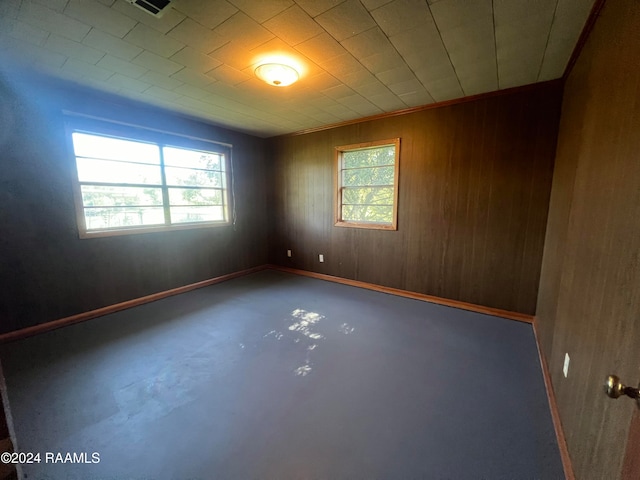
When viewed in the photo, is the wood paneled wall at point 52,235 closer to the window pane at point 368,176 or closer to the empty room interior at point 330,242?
the empty room interior at point 330,242

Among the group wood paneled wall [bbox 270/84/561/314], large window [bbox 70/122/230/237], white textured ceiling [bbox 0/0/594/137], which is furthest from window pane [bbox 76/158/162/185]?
wood paneled wall [bbox 270/84/561/314]

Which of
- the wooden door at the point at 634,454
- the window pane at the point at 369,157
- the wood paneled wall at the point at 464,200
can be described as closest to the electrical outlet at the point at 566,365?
the wooden door at the point at 634,454

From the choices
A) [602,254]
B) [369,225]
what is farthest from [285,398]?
[369,225]

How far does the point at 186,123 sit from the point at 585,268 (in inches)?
178

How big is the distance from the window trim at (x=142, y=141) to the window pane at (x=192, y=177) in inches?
3.9

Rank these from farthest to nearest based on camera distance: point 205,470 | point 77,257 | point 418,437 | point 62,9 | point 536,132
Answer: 1. point 77,257
2. point 536,132
3. point 62,9
4. point 418,437
5. point 205,470

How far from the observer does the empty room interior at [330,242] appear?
4.43ft

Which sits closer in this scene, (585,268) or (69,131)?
(585,268)

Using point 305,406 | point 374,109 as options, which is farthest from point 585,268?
point 374,109

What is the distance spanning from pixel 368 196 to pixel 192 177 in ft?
8.85

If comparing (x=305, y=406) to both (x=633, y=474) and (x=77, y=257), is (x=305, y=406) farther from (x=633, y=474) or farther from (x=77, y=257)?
(x=77, y=257)

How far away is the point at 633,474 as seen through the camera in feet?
2.18

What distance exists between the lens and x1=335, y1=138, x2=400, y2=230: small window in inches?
148

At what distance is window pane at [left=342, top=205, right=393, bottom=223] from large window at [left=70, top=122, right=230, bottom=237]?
206 cm
